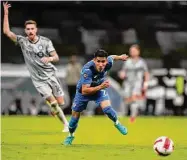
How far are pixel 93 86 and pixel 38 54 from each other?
318 centimetres

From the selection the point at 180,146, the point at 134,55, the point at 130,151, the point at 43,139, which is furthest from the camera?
the point at 134,55

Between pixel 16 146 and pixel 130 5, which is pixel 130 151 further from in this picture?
pixel 130 5

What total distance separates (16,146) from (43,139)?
5.88 ft

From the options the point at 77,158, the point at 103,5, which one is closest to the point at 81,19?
the point at 103,5

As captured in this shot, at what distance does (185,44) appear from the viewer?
26938mm

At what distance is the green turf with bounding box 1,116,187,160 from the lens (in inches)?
445

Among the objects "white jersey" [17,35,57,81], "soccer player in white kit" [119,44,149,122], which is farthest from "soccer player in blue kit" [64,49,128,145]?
"soccer player in white kit" [119,44,149,122]

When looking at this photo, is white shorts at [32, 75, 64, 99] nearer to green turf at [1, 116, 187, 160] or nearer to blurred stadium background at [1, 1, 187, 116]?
green turf at [1, 116, 187, 160]

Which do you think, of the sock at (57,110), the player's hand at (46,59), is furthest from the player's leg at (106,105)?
the sock at (57,110)

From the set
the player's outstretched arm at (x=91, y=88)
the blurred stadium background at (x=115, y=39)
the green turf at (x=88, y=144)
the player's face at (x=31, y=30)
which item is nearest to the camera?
the green turf at (x=88, y=144)

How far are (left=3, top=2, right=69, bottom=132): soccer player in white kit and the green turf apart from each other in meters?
0.71

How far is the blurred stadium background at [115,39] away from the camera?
85.8ft

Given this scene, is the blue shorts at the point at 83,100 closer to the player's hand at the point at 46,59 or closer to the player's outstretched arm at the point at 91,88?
the player's outstretched arm at the point at 91,88

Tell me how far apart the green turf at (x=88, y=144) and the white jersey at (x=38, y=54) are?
1.32 metres
